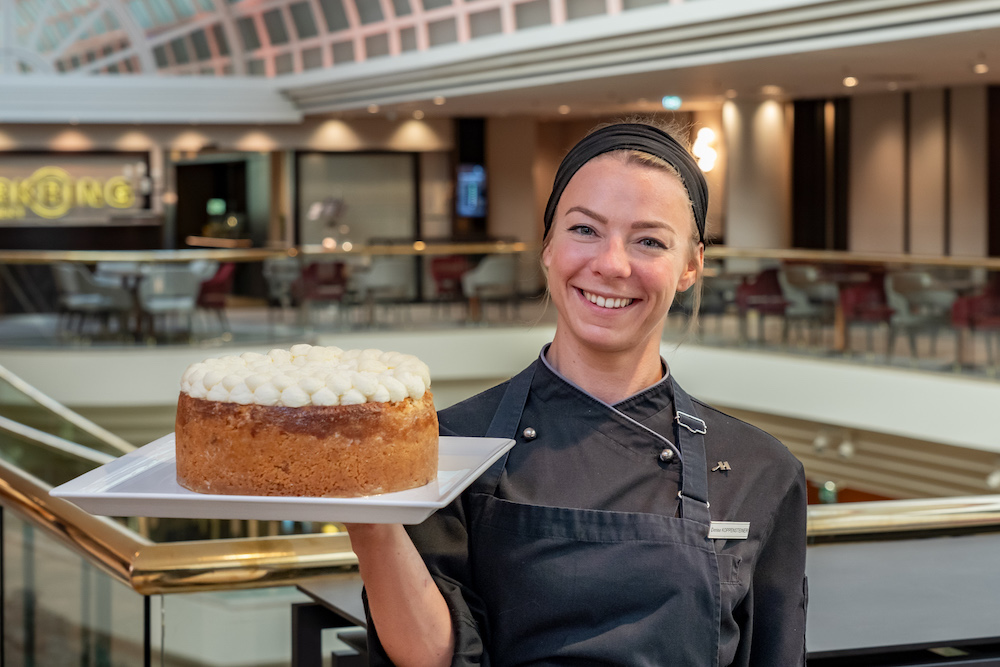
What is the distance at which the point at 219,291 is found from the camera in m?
13.9

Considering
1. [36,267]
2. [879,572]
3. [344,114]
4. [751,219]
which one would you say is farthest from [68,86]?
[879,572]

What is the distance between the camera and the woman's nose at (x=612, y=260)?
5.31 ft

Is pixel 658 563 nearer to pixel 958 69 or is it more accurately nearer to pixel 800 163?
pixel 958 69

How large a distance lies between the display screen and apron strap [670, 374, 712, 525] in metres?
20.7

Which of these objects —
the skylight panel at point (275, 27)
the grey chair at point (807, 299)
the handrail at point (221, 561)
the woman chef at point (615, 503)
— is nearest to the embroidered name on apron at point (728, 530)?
the woman chef at point (615, 503)

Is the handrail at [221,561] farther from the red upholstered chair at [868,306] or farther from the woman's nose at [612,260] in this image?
the red upholstered chair at [868,306]

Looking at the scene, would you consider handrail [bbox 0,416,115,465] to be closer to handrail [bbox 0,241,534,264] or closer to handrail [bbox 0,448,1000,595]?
handrail [bbox 0,448,1000,595]

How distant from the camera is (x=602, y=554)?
162 cm

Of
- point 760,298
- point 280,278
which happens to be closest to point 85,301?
point 280,278

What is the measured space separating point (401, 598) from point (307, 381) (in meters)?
0.31

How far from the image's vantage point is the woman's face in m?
1.64

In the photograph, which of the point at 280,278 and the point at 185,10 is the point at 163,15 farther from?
the point at 280,278

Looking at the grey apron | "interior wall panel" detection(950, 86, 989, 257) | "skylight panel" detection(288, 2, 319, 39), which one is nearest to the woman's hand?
the grey apron

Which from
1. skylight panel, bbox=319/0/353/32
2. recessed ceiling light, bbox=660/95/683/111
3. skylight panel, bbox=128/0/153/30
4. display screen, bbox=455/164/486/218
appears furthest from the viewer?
display screen, bbox=455/164/486/218
